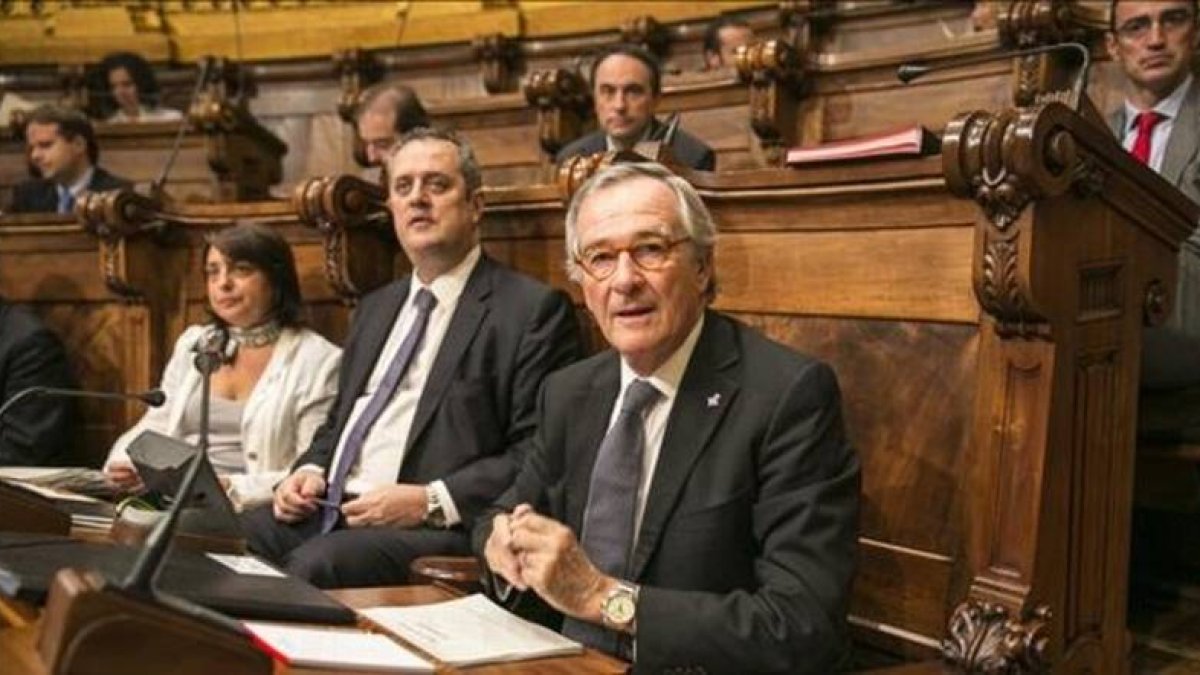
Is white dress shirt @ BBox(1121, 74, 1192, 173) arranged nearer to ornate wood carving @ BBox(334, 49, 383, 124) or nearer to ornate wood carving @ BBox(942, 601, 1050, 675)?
ornate wood carving @ BBox(942, 601, 1050, 675)

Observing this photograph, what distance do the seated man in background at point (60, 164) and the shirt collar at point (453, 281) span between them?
1.56 metres

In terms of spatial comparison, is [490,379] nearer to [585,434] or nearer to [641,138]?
[585,434]

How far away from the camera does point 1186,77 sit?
6.43ft

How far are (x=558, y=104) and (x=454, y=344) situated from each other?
4.30 feet

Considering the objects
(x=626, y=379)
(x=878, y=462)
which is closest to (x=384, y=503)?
(x=626, y=379)

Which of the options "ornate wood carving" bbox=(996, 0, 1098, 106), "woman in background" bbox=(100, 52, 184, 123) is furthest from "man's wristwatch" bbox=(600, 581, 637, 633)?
"woman in background" bbox=(100, 52, 184, 123)

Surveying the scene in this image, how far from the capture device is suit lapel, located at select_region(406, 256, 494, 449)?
1.72 meters

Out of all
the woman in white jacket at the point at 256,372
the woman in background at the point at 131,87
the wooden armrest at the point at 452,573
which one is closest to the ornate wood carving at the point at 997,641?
the wooden armrest at the point at 452,573

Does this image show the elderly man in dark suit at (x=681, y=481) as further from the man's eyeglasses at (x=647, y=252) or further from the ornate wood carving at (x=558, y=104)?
the ornate wood carving at (x=558, y=104)

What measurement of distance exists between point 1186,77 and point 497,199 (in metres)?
1.08

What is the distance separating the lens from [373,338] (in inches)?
72.7

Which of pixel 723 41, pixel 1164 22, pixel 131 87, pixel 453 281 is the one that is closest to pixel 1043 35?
pixel 1164 22

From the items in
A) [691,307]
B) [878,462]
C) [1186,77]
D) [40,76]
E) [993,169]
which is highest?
[40,76]

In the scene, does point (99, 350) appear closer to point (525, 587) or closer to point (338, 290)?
point (338, 290)
